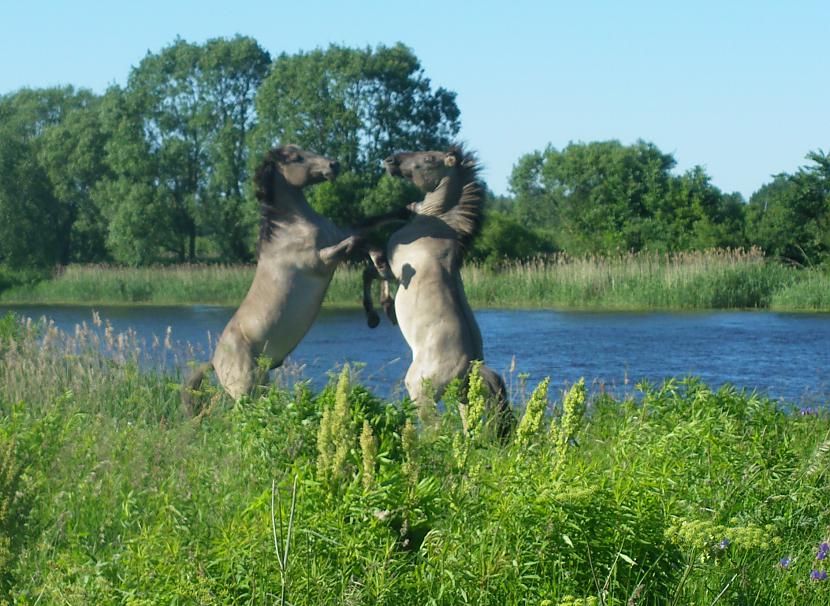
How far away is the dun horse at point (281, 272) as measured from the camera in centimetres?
746

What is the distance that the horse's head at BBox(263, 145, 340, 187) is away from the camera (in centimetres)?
733

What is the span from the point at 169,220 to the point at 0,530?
44337 millimetres

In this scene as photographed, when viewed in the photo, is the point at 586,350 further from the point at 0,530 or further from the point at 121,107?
the point at 121,107

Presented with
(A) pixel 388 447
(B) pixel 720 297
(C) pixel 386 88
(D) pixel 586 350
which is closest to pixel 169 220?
(C) pixel 386 88

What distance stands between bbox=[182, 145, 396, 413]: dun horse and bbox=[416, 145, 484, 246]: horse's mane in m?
0.39

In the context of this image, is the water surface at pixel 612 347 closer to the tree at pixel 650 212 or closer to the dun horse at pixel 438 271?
the dun horse at pixel 438 271

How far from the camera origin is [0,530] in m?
3.64

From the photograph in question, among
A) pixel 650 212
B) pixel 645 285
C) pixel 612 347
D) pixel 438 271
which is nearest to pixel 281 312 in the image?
pixel 438 271

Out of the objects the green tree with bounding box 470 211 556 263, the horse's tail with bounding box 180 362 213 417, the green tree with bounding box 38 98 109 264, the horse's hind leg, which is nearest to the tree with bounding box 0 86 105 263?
the green tree with bounding box 38 98 109 264

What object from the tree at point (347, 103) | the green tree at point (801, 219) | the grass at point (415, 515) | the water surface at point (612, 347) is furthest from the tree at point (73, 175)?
the grass at point (415, 515)

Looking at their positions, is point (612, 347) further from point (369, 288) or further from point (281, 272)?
point (281, 272)

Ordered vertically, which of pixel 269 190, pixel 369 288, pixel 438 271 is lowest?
pixel 369 288

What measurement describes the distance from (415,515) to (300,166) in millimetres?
4013

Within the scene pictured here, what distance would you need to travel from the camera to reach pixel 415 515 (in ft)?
12.6
